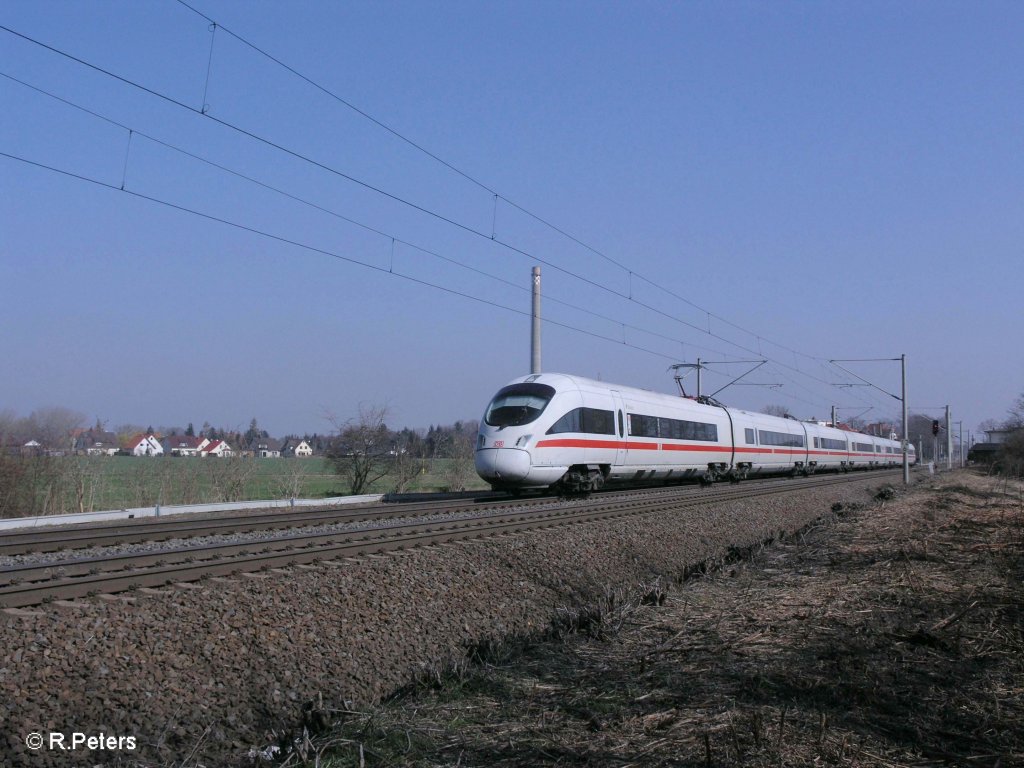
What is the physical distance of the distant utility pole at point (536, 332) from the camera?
26219 mm

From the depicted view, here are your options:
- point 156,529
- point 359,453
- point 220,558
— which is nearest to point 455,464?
point 359,453

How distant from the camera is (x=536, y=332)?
26.6m

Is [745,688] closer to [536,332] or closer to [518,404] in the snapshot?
[518,404]

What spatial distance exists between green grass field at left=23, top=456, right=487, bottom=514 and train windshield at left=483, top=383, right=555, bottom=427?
9628 millimetres

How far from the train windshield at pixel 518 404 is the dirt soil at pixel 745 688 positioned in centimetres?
1152

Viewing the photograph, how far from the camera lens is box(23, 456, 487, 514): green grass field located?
80.1 feet

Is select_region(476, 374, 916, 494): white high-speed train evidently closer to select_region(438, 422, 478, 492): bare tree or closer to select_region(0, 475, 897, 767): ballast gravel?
select_region(0, 475, 897, 767): ballast gravel

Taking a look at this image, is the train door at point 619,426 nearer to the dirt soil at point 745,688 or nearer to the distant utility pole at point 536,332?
the distant utility pole at point 536,332

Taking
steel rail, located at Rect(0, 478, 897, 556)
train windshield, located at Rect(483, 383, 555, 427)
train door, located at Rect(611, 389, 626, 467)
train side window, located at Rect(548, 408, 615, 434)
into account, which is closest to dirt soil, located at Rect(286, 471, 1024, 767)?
steel rail, located at Rect(0, 478, 897, 556)

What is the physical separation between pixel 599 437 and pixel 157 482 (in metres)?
14.8

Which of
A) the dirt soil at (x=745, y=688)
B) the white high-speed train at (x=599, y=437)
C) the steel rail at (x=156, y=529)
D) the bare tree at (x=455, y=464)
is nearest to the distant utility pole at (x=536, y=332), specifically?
the white high-speed train at (x=599, y=437)

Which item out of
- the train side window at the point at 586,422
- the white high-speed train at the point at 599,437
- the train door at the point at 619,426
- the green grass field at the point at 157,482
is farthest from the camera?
the green grass field at the point at 157,482

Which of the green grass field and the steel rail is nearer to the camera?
the steel rail

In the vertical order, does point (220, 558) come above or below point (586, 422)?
below
